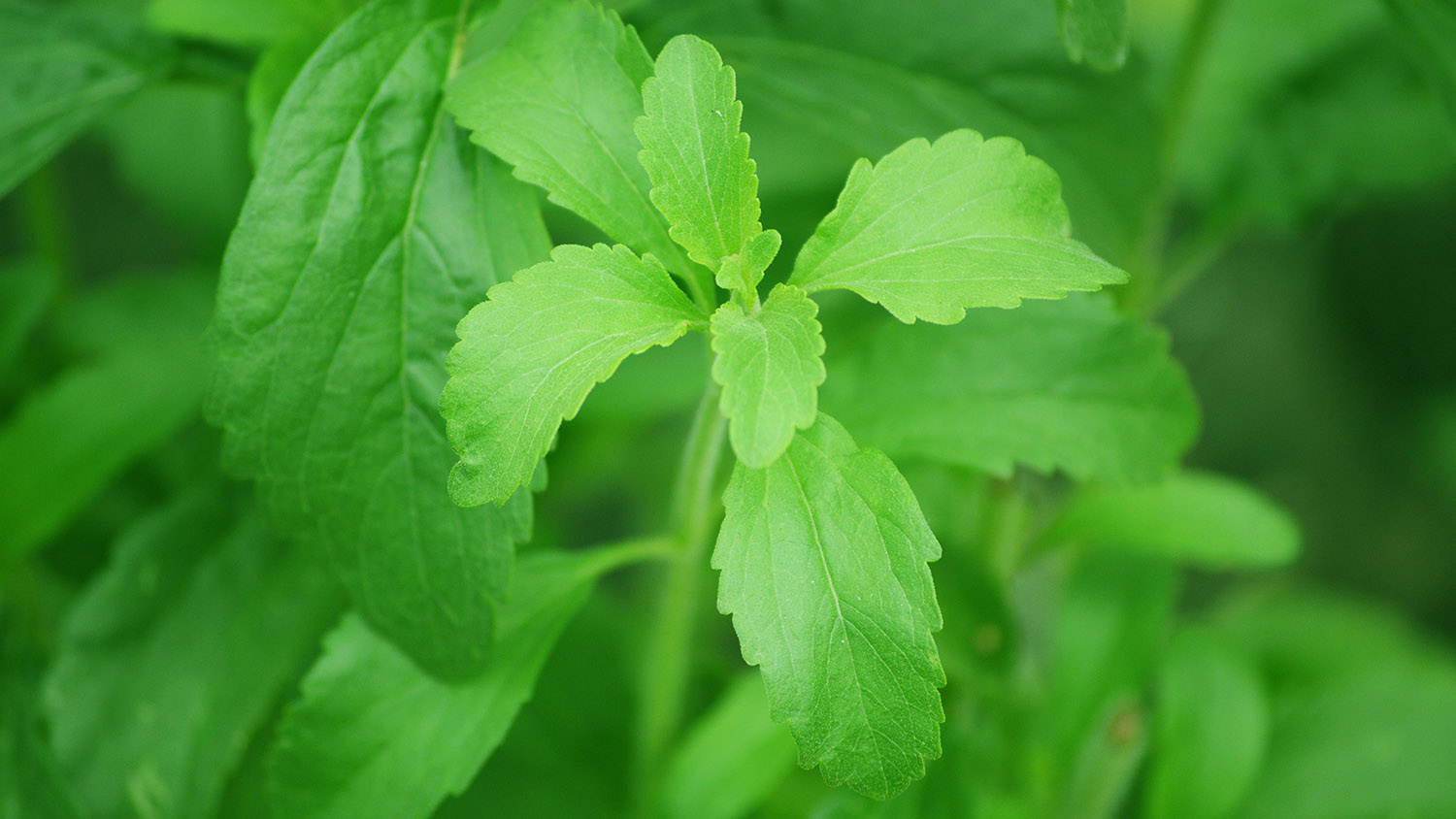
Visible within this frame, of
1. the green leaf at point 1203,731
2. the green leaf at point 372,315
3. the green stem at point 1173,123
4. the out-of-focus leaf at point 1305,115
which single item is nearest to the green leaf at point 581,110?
the green leaf at point 372,315

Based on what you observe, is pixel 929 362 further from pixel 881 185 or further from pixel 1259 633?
pixel 1259 633

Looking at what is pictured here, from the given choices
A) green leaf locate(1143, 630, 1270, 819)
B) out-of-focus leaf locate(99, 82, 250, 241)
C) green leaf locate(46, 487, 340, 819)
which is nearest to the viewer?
green leaf locate(46, 487, 340, 819)

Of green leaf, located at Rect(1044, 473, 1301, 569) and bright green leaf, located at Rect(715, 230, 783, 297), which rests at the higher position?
Result: bright green leaf, located at Rect(715, 230, 783, 297)

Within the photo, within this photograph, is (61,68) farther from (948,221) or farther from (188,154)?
(948,221)

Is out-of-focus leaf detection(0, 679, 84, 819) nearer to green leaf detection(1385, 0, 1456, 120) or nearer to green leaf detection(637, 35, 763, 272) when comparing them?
green leaf detection(637, 35, 763, 272)

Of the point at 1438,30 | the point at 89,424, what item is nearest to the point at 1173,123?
the point at 1438,30

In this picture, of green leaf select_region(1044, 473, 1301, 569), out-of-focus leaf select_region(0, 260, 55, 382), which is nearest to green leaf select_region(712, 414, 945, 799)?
green leaf select_region(1044, 473, 1301, 569)

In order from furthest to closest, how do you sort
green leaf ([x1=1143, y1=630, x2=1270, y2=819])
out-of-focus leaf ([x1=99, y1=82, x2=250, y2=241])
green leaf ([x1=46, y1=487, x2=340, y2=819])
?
out-of-focus leaf ([x1=99, y1=82, x2=250, y2=241])
green leaf ([x1=1143, y1=630, x2=1270, y2=819])
green leaf ([x1=46, y1=487, x2=340, y2=819])

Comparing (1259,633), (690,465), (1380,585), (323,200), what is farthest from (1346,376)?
(323,200)
